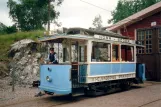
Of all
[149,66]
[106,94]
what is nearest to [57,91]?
A: [106,94]

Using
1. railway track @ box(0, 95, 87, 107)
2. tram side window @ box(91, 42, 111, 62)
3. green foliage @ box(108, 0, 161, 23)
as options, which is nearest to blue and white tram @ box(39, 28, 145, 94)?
tram side window @ box(91, 42, 111, 62)

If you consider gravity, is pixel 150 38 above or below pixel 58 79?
above

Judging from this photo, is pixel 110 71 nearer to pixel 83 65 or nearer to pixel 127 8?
pixel 83 65

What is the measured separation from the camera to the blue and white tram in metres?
9.70

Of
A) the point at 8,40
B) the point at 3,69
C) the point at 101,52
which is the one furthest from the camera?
the point at 8,40

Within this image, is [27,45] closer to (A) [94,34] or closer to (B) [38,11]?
(A) [94,34]

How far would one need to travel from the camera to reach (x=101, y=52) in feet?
37.6

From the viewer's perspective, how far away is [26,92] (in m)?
12.4

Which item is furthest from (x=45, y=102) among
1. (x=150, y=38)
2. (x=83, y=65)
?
(x=150, y=38)

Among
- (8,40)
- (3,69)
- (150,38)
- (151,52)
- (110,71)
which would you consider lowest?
(3,69)

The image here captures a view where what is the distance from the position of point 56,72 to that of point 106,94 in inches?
136

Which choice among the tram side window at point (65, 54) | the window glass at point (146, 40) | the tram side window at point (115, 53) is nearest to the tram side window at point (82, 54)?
the tram side window at point (65, 54)

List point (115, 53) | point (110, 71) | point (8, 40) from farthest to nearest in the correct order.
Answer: point (8, 40), point (115, 53), point (110, 71)

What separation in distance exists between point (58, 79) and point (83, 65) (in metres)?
1.42
